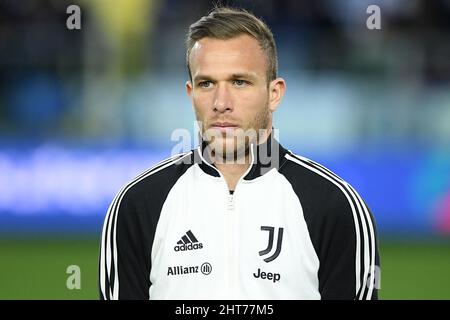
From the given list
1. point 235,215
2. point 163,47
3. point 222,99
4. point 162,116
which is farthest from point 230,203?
point 163,47

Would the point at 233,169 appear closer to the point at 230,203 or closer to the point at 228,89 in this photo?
the point at 230,203

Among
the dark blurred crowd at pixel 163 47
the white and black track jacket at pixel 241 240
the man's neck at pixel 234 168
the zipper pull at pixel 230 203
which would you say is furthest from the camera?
the dark blurred crowd at pixel 163 47

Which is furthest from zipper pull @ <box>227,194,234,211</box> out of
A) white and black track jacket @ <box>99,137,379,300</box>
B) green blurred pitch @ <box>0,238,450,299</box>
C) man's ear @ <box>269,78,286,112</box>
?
green blurred pitch @ <box>0,238,450,299</box>

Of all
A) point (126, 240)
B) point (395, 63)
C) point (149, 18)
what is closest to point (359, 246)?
point (126, 240)

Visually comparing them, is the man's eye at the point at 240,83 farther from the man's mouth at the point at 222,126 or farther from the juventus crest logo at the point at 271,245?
the juventus crest logo at the point at 271,245

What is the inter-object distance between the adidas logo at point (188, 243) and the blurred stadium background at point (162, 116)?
16.5ft

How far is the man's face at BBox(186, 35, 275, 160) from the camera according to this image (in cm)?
320

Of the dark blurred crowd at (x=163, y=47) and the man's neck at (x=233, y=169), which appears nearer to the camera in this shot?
the man's neck at (x=233, y=169)

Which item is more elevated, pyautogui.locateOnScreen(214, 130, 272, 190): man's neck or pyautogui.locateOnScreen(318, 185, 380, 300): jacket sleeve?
pyautogui.locateOnScreen(214, 130, 272, 190): man's neck

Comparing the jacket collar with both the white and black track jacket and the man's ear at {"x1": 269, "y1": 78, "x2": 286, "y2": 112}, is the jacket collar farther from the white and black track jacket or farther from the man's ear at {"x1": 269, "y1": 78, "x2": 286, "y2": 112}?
the man's ear at {"x1": 269, "y1": 78, "x2": 286, "y2": 112}

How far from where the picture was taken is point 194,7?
1113 centimetres

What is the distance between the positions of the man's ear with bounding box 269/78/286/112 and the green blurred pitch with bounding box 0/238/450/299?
4.05 m

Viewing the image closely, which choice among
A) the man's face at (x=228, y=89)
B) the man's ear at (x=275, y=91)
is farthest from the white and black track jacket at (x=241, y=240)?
the man's ear at (x=275, y=91)

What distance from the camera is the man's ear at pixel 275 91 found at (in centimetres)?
339
